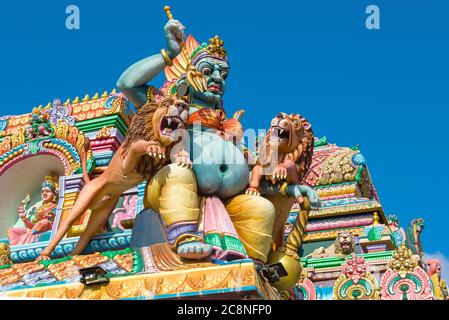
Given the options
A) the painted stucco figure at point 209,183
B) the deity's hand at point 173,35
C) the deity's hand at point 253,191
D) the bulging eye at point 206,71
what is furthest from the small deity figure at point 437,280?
the deity's hand at point 173,35

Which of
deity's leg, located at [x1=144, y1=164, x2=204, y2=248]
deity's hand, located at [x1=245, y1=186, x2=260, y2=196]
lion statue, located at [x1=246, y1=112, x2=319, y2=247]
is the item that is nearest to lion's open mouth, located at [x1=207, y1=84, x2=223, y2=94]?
lion statue, located at [x1=246, y1=112, x2=319, y2=247]

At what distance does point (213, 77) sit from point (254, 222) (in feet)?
6.48

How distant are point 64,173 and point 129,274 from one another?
147 inches

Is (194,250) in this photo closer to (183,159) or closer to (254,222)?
(254,222)

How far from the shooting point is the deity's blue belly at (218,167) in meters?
9.65

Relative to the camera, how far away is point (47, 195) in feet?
40.4

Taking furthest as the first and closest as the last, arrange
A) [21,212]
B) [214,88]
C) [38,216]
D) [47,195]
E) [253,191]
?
[21,212] → [47,195] → [38,216] → [214,88] → [253,191]

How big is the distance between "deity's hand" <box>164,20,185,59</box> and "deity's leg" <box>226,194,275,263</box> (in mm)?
1866

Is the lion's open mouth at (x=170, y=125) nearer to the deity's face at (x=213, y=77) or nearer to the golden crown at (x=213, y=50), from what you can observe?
the deity's face at (x=213, y=77)

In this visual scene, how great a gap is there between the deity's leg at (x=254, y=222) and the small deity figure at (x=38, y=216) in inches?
130

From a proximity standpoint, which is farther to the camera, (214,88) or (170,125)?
(214,88)

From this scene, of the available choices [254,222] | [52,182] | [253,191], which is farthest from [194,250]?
[52,182]

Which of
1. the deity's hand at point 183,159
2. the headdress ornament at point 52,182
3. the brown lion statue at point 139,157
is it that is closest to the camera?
the deity's hand at point 183,159
